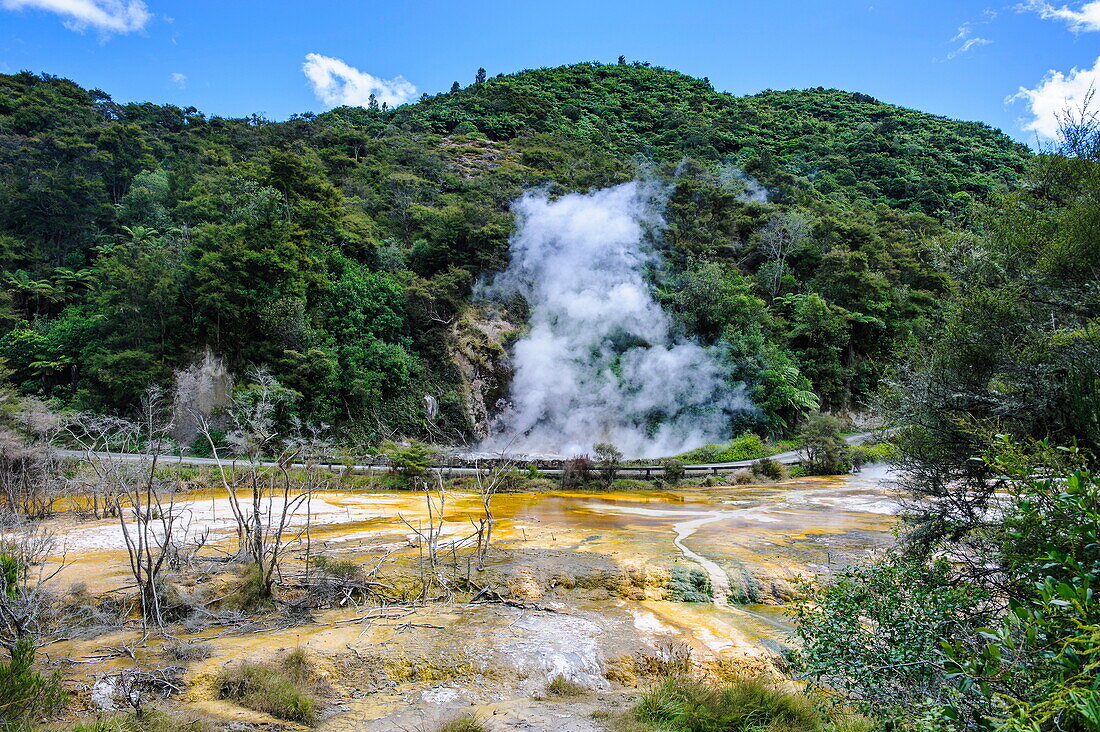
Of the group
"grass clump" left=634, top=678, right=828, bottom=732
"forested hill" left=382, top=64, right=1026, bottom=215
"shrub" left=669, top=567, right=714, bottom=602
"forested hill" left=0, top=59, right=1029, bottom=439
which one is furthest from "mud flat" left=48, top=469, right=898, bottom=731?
"forested hill" left=382, top=64, right=1026, bottom=215

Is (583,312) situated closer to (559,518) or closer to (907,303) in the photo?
(559,518)

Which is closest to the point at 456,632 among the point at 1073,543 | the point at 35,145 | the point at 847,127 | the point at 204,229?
the point at 1073,543

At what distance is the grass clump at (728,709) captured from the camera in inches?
218

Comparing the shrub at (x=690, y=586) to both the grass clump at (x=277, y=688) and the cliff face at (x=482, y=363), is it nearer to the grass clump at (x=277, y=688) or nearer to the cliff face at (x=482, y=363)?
the grass clump at (x=277, y=688)

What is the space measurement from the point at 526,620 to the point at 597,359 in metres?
22.3

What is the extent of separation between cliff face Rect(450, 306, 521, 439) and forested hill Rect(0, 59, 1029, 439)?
1.31ft

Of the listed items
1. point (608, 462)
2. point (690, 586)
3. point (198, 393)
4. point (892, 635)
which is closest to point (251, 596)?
point (690, 586)

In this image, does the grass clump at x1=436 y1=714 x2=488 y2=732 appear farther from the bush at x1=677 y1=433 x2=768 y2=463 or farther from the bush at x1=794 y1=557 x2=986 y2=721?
the bush at x1=677 y1=433 x2=768 y2=463

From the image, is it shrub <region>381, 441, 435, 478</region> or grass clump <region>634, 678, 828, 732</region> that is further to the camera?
shrub <region>381, 441, 435, 478</region>

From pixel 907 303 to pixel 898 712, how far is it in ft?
122

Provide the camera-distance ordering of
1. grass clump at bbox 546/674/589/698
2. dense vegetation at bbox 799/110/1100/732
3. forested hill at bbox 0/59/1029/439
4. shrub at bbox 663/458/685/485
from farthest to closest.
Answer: forested hill at bbox 0/59/1029/439 < shrub at bbox 663/458/685/485 < grass clump at bbox 546/674/589/698 < dense vegetation at bbox 799/110/1100/732

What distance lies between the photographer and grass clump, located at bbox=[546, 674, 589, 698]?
254 inches

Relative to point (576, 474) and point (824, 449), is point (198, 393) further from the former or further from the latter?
point (824, 449)

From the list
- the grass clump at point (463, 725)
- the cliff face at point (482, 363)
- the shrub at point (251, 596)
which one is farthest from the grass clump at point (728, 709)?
the cliff face at point (482, 363)
